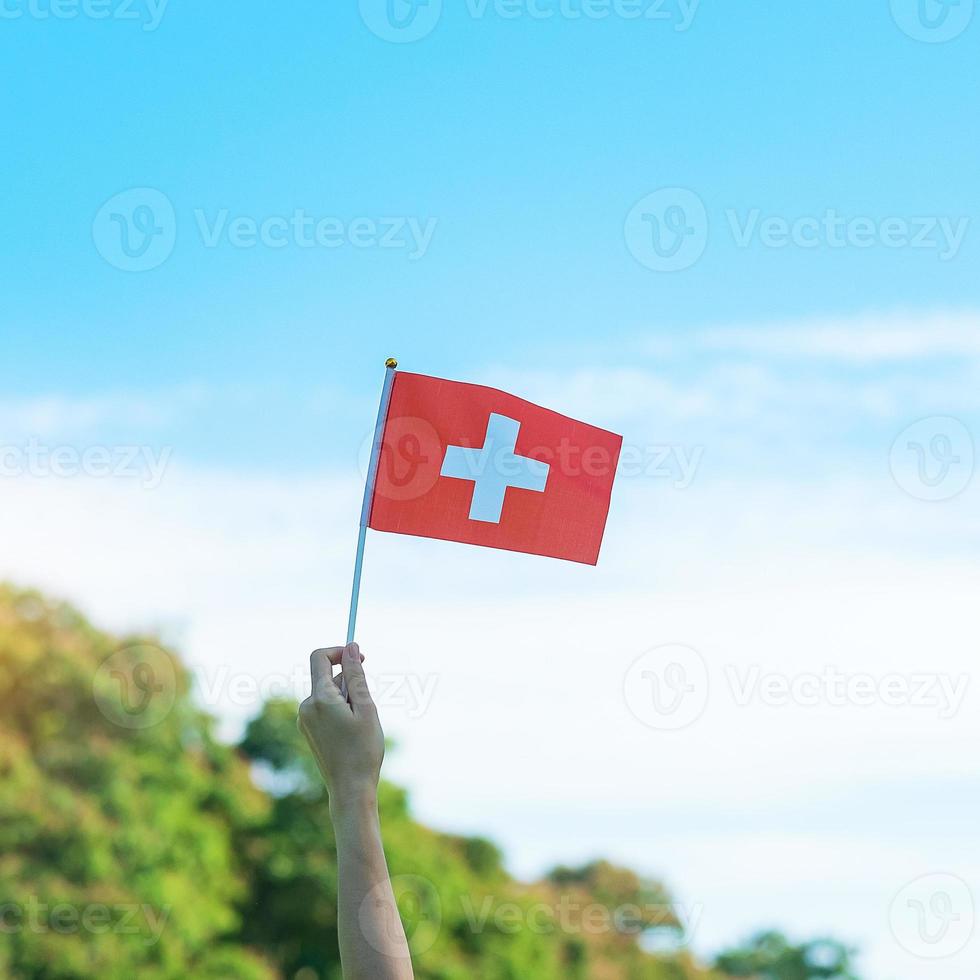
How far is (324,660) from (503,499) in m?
2.31

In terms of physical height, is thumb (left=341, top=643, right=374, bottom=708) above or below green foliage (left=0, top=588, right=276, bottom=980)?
above

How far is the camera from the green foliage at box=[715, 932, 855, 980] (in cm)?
5512

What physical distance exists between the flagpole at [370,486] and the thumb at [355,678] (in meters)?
0.57

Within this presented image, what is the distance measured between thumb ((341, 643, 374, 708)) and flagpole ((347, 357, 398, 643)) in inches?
22.6

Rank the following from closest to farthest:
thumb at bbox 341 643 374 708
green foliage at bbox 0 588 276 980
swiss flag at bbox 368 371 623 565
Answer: thumb at bbox 341 643 374 708
swiss flag at bbox 368 371 623 565
green foliage at bbox 0 588 276 980

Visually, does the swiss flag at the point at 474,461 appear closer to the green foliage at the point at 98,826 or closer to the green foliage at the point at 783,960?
the green foliage at the point at 98,826

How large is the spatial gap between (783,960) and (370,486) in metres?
56.7

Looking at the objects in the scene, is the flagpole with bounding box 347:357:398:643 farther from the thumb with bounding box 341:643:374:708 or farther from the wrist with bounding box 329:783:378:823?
the wrist with bounding box 329:783:378:823

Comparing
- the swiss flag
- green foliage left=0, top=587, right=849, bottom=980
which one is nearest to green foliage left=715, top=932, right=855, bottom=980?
green foliage left=0, top=587, right=849, bottom=980

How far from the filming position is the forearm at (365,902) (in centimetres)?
198

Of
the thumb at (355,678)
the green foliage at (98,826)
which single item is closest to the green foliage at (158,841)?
the green foliage at (98,826)

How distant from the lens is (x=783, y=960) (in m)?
56.1

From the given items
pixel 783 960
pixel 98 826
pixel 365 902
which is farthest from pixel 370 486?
pixel 783 960

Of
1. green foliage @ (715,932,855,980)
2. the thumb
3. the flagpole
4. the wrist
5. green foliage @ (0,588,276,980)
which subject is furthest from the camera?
green foliage @ (715,932,855,980)
